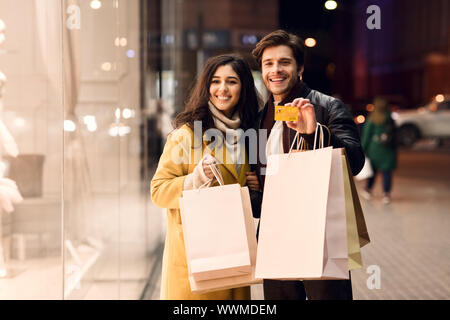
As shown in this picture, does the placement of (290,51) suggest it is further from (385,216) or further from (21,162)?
(385,216)

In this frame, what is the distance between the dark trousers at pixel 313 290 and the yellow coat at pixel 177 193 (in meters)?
0.15

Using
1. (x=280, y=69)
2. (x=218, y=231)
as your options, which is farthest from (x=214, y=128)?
(x=218, y=231)

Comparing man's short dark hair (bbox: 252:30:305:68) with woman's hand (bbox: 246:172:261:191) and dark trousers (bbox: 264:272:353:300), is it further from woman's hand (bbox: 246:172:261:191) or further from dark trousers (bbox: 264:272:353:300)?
dark trousers (bbox: 264:272:353:300)

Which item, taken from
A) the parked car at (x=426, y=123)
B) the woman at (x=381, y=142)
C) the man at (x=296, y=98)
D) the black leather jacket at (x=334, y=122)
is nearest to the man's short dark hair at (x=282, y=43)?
the man at (x=296, y=98)

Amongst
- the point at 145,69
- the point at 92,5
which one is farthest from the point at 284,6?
the point at 145,69

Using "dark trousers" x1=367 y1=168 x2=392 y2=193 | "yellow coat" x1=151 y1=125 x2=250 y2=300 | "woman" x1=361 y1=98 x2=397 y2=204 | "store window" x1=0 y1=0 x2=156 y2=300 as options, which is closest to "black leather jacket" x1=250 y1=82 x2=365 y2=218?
"yellow coat" x1=151 y1=125 x2=250 y2=300

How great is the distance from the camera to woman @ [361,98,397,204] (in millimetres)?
8750

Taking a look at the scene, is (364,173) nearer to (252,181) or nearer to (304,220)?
(252,181)

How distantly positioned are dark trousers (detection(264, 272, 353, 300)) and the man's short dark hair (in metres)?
0.87

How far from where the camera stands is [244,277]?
2.44 m

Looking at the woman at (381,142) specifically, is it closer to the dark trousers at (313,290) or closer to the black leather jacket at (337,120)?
the dark trousers at (313,290)

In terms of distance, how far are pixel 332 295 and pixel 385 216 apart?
6.68 meters

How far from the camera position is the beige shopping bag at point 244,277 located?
94.9 inches

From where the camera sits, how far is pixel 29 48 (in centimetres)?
308
